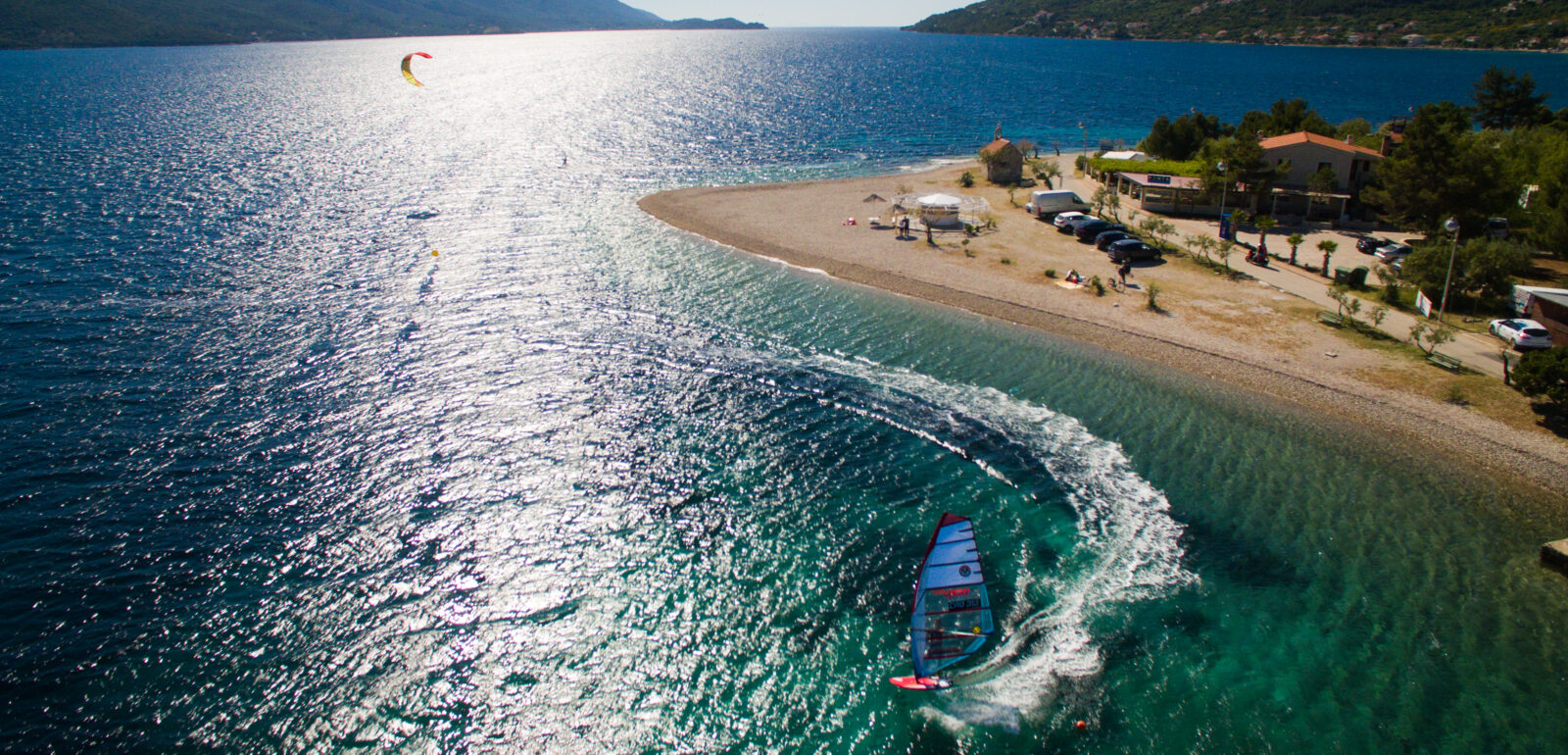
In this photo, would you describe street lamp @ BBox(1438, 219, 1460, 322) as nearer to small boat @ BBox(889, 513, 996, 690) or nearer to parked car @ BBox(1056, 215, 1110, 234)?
parked car @ BBox(1056, 215, 1110, 234)

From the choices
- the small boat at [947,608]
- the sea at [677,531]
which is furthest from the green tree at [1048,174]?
the small boat at [947,608]

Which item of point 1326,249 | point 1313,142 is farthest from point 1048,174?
point 1326,249

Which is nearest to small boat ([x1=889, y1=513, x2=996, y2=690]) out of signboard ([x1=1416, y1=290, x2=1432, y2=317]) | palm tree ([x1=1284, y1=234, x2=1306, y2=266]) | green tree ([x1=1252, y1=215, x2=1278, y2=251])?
signboard ([x1=1416, y1=290, x2=1432, y2=317])

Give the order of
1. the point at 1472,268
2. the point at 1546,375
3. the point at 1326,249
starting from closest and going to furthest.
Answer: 1. the point at 1546,375
2. the point at 1472,268
3. the point at 1326,249

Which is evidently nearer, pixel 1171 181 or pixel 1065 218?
pixel 1065 218

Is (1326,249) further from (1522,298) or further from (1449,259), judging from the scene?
(1522,298)

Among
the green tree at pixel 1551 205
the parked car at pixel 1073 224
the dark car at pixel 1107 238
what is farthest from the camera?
the parked car at pixel 1073 224

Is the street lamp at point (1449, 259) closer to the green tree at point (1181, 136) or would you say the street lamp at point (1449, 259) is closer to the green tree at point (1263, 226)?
the green tree at point (1263, 226)
